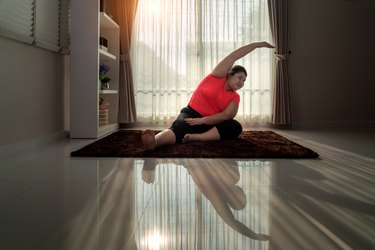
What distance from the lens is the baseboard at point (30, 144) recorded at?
260cm

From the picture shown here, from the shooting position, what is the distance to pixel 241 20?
4.55 metres

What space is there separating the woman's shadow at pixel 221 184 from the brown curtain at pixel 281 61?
230 centimetres

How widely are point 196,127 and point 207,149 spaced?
48 cm

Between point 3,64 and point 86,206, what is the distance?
1.64m

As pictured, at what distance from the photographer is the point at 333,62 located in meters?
4.82

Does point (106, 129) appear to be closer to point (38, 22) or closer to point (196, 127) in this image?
point (196, 127)

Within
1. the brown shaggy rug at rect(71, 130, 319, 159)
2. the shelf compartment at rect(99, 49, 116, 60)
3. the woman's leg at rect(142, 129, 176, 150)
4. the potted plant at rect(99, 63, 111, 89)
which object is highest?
the shelf compartment at rect(99, 49, 116, 60)

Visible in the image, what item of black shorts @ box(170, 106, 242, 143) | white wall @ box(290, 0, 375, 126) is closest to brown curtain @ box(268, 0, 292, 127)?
white wall @ box(290, 0, 375, 126)

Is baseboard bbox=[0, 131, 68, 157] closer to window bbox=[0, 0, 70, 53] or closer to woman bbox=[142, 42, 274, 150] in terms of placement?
window bbox=[0, 0, 70, 53]

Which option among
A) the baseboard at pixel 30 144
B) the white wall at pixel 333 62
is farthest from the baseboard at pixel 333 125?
the baseboard at pixel 30 144

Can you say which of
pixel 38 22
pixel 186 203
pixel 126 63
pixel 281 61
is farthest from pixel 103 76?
pixel 186 203

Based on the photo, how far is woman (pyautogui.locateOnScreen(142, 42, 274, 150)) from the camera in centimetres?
313

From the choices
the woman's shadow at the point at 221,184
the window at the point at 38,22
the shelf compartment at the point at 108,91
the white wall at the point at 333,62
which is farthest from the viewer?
the white wall at the point at 333,62

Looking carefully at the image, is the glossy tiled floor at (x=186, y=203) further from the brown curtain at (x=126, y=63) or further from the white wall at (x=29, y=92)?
the brown curtain at (x=126, y=63)
